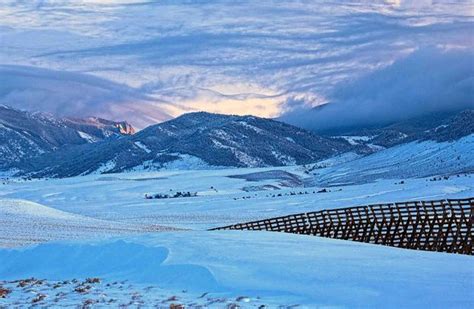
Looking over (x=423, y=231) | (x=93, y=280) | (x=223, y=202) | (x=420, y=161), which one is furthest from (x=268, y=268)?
(x=420, y=161)

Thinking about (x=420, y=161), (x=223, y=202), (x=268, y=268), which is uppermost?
(x=268, y=268)

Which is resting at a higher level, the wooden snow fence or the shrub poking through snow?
the shrub poking through snow

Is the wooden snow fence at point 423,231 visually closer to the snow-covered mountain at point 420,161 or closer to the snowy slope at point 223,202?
the snowy slope at point 223,202

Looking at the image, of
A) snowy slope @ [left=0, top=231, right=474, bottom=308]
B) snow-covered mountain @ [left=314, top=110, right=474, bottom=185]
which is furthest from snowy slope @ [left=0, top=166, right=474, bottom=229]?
snowy slope @ [left=0, top=231, right=474, bottom=308]

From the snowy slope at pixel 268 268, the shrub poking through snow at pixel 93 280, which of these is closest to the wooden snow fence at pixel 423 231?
the snowy slope at pixel 268 268

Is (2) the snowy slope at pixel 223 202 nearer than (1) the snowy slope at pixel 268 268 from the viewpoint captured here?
No

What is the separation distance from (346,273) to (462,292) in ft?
8.32

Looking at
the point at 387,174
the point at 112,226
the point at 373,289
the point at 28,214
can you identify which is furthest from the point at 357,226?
the point at 387,174

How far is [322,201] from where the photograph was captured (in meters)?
56.2

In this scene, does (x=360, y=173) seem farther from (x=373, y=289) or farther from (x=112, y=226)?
(x=373, y=289)

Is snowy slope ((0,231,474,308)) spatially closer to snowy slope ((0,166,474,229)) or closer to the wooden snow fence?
the wooden snow fence

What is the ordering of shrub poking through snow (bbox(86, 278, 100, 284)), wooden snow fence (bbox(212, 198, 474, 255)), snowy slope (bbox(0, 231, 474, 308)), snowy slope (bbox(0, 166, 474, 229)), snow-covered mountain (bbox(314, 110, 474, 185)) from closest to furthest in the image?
snowy slope (bbox(0, 231, 474, 308)) < shrub poking through snow (bbox(86, 278, 100, 284)) < wooden snow fence (bbox(212, 198, 474, 255)) < snowy slope (bbox(0, 166, 474, 229)) < snow-covered mountain (bbox(314, 110, 474, 185))

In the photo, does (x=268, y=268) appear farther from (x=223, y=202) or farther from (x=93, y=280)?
(x=223, y=202)

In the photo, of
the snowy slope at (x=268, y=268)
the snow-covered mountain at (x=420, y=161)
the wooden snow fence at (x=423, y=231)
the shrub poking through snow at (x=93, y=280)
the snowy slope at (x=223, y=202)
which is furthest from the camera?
the snow-covered mountain at (x=420, y=161)
